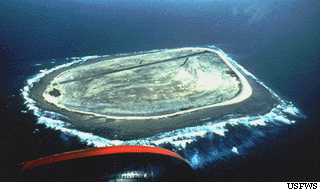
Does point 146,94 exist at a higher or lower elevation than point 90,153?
lower

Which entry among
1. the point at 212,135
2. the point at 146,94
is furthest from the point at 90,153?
the point at 146,94

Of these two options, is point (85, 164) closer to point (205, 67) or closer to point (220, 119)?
point (220, 119)

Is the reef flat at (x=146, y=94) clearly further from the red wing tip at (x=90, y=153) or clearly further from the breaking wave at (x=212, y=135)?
the red wing tip at (x=90, y=153)

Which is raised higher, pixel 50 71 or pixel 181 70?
pixel 50 71

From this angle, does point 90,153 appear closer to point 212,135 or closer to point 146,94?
point 212,135

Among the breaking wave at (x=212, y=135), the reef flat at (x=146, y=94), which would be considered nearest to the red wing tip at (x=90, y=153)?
the breaking wave at (x=212, y=135)

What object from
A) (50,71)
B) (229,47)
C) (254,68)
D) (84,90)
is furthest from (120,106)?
(229,47)
